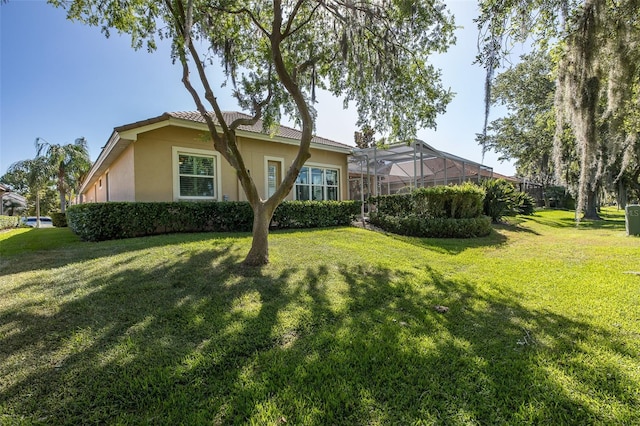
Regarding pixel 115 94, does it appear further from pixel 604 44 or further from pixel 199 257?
pixel 604 44

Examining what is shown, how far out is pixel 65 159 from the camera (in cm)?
2195

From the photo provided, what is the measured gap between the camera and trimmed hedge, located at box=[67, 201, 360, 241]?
783cm

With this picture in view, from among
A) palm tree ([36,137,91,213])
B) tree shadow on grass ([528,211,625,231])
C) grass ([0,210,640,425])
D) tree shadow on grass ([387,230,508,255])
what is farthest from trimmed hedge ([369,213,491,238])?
palm tree ([36,137,91,213])

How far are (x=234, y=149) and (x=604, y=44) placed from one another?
6.07 meters

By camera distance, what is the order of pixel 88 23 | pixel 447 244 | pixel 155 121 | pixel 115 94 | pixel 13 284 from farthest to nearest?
pixel 115 94 → pixel 155 121 → pixel 447 244 → pixel 88 23 → pixel 13 284

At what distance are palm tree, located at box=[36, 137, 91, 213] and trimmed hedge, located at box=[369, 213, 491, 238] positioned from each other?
24.4 metres

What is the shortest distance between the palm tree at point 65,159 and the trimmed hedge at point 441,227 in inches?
960

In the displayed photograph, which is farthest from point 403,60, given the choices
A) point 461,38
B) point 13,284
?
point 13,284

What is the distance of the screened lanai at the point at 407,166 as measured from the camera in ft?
42.0

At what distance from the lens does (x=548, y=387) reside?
82.6 inches

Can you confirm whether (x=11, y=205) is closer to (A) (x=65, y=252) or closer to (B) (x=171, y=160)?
(B) (x=171, y=160)

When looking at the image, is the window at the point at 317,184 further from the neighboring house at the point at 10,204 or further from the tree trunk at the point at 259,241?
the neighboring house at the point at 10,204

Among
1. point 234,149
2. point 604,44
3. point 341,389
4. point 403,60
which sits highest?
point 403,60

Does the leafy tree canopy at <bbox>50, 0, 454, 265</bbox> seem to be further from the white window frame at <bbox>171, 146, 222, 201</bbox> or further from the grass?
the white window frame at <bbox>171, 146, 222, 201</bbox>
